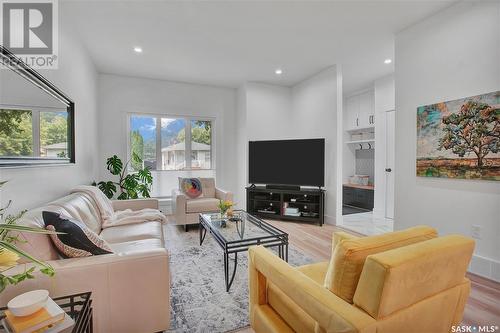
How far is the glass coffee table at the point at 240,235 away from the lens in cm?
219

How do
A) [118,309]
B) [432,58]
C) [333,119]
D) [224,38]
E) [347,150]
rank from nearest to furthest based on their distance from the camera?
[118,309]
[432,58]
[224,38]
[333,119]
[347,150]

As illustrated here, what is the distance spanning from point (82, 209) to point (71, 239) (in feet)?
3.20

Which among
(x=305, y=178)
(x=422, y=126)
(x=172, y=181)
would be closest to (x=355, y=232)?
(x=305, y=178)

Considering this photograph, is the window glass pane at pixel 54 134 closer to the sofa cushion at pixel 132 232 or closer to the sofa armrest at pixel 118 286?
the sofa cushion at pixel 132 232

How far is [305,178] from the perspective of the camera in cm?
457

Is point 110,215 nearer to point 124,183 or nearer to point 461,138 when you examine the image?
A: point 124,183

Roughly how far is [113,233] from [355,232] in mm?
3422

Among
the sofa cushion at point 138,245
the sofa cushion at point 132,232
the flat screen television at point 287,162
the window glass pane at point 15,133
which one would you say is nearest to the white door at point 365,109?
the flat screen television at point 287,162

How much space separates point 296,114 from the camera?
5430 mm

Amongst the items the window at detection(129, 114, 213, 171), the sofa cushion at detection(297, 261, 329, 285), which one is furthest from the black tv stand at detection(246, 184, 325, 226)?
the sofa cushion at detection(297, 261, 329, 285)

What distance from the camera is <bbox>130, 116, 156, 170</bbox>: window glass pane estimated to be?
5070 millimetres

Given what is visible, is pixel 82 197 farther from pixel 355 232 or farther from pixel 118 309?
pixel 355 232

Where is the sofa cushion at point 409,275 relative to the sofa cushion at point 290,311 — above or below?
above

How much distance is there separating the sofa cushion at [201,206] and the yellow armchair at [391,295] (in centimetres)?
278
